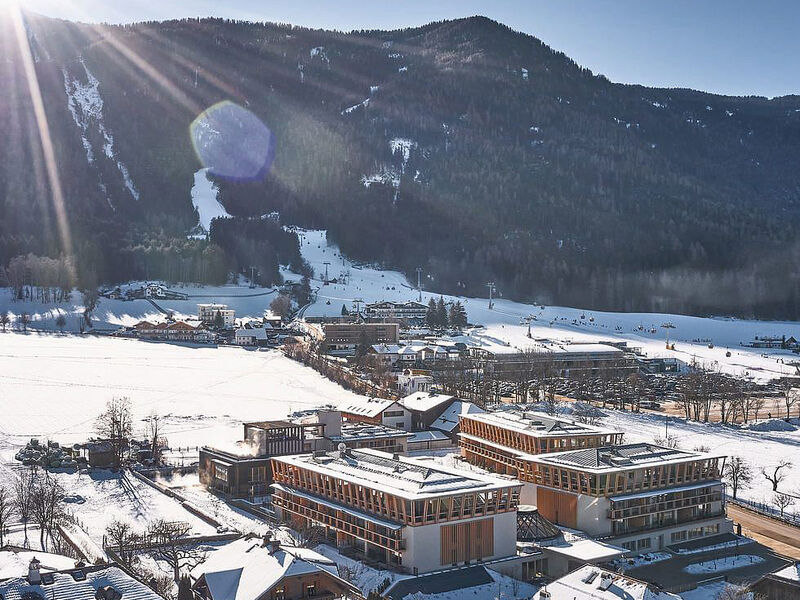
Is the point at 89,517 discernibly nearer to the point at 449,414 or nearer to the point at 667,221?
the point at 449,414

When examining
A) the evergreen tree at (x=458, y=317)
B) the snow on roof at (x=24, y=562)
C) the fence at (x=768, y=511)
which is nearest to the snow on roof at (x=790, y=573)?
the fence at (x=768, y=511)

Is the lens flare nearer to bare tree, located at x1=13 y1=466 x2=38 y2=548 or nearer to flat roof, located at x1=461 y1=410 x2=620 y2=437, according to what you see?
flat roof, located at x1=461 y1=410 x2=620 y2=437

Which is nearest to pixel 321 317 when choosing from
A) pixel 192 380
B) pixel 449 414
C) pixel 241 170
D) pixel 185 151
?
pixel 192 380

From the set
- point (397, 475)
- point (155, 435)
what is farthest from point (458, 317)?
point (397, 475)

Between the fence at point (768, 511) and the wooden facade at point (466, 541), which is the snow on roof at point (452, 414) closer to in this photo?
the fence at point (768, 511)

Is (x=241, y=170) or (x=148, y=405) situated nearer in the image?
(x=148, y=405)

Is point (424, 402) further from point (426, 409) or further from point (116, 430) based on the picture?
point (116, 430)
